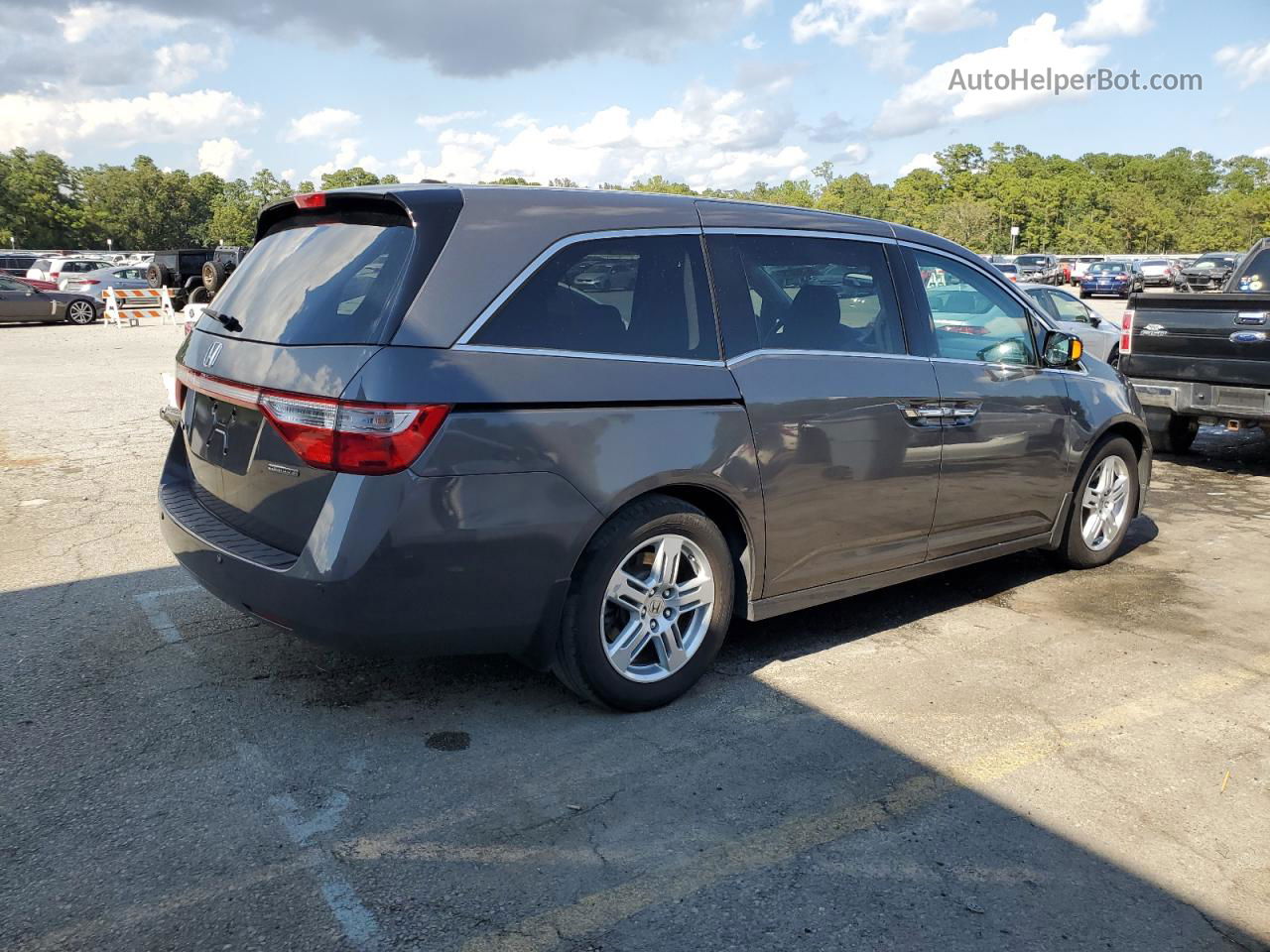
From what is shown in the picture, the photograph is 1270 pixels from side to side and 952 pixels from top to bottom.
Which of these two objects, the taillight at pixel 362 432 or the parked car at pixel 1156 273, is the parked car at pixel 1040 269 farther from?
the taillight at pixel 362 432

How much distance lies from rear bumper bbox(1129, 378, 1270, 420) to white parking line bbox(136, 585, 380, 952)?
23.5ft

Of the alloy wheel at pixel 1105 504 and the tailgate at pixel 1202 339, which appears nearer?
the alloy wheel at pixel 1105 504

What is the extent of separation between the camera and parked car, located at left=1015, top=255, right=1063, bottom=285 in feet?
157

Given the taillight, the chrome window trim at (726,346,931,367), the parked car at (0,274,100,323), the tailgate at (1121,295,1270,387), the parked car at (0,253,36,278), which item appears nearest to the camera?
the taillight

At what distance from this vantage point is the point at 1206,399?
862 cm

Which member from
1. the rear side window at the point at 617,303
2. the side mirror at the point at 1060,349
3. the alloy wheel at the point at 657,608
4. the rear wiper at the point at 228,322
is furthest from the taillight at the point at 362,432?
the side mirror at the point at 1060,349

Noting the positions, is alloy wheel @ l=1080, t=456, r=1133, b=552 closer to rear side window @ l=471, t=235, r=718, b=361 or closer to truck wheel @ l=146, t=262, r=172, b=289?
rear side window @ l=471, t=235, r=718, b=361

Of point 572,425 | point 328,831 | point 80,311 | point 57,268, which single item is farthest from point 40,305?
point 328,831

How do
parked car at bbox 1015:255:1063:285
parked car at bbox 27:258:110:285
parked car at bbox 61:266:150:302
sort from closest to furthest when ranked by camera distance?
1. parked car at bbox 61:266:150:302
2. parked car at bbox 27:258:110:285
3. parked car at bbox 1015:255:1063:285

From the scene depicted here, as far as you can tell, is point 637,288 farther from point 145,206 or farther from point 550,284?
point 145,206

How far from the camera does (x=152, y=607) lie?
4.89 meters

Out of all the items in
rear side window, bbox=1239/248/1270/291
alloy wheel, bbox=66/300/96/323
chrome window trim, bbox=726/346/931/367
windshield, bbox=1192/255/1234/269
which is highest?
windshield, bbox=1192/255/1234/269

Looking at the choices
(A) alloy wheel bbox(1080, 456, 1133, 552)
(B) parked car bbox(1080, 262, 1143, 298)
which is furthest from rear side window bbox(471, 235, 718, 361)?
(B) parked car bbox(1080, 262, 1143, 298)

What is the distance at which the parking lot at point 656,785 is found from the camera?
2670 millimetres
